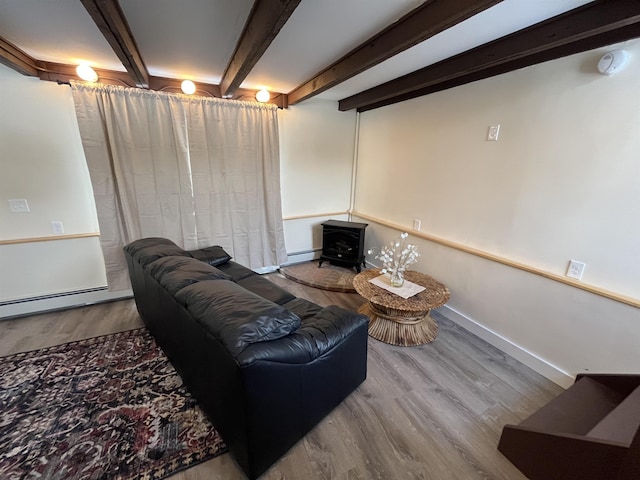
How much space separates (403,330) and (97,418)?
2.30 meters

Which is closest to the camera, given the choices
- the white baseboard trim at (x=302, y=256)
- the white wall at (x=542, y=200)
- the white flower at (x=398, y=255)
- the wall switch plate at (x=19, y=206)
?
the white wall at (x=542, y=200)

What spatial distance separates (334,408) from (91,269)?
2937 millimetres

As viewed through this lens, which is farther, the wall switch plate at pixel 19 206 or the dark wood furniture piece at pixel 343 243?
the dark wood furniture piece at pixel 343 243

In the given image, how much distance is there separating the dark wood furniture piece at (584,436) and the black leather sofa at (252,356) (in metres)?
0.94

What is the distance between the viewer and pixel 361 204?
4.23 m

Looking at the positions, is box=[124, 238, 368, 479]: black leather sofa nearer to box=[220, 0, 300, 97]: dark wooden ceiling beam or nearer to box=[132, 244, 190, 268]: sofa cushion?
box=[132, 244, 190, 268]: sofa cushion

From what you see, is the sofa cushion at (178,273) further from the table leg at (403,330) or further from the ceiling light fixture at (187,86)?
the ceiling light fixture at (187,86)

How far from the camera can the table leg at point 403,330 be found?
2.46 metres

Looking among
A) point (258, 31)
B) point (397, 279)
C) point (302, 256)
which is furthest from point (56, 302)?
point (397, 279)

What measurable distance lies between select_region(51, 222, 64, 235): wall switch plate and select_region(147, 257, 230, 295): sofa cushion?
1.59m

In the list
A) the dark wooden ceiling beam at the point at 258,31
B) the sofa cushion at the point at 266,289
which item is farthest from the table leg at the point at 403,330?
the dark wooden ceiling beam at the point at 258,31

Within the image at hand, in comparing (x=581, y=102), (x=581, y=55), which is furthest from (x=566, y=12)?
(x=581, y=102)

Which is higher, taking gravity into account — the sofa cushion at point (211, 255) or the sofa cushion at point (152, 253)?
the sofa cushion at point (152, 253)

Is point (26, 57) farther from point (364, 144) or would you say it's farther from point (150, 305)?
point (364, 144)
